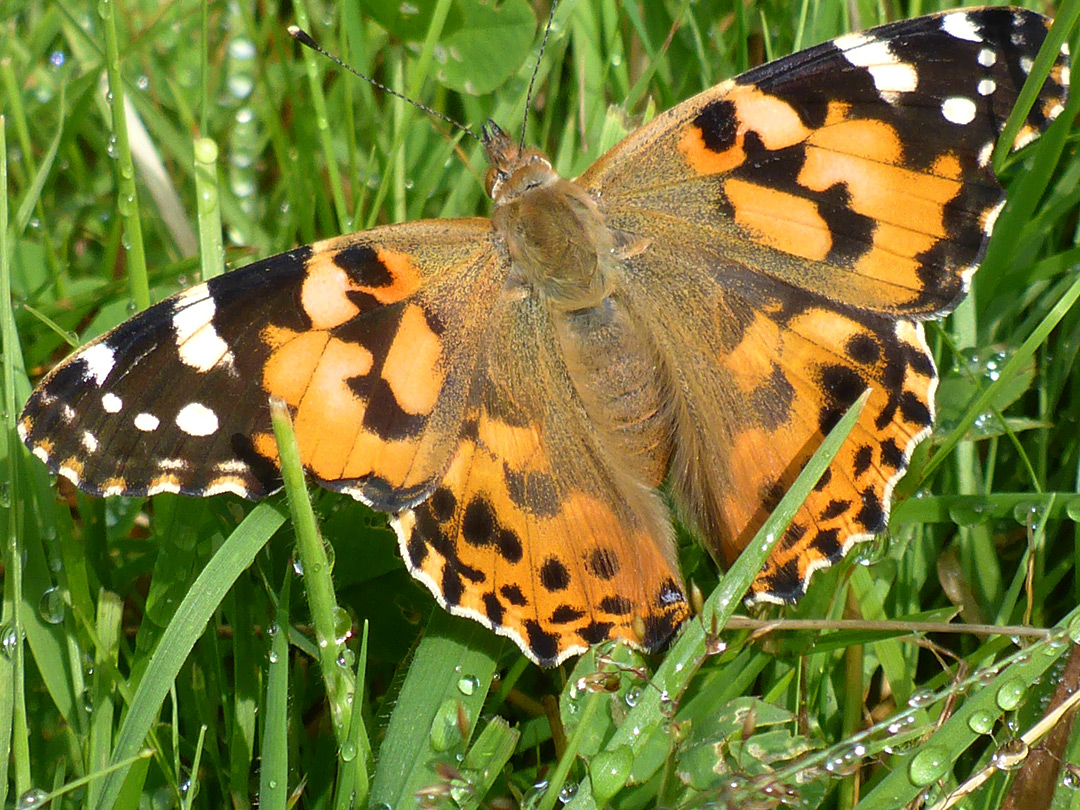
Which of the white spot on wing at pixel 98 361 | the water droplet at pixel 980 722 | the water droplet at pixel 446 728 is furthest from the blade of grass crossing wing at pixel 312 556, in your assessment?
the water droplet at pixel 980 722

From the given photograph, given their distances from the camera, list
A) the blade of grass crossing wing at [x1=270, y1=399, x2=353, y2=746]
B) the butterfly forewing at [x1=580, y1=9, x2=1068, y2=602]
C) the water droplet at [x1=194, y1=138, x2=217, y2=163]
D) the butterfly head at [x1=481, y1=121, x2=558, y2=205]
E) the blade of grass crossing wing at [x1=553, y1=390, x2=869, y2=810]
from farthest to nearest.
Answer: the butterfly head at [x1=481, y1=121, x2=558, y2=205] → the water droplet at [x1=194, y1=138, x2=217, y2=163] → the butterfly forewing at [x1=580, y1=9, x2=1068, y2=602] → the blade of grass crossing wing at [x1=553, y1=390, x2=869, y2=810] → the blade of grass crossing wing at [x1=270, y1=399, x2=353, y2=746]

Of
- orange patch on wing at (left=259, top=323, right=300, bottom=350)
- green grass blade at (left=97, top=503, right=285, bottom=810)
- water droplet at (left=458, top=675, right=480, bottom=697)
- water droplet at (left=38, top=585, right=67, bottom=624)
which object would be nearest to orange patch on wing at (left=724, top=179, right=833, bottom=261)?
orange patch on wing at (left=259, top=323, right=300, bottom=350)

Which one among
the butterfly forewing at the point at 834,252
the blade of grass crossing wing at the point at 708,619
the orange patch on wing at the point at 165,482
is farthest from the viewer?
the butterfly forewing at the point at 834,252

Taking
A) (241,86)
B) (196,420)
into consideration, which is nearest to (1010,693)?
(196,420)

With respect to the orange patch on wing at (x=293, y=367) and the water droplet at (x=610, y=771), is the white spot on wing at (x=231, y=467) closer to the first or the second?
the orange patch on wing at (x=293, y=367)

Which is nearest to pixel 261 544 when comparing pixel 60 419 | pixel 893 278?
pixel 60 419

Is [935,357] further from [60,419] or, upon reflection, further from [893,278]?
[60,419]

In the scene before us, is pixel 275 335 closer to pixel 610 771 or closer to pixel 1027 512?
pixel 610 771

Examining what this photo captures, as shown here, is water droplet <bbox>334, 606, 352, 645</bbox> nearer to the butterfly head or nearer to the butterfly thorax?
the butterfly thorax
